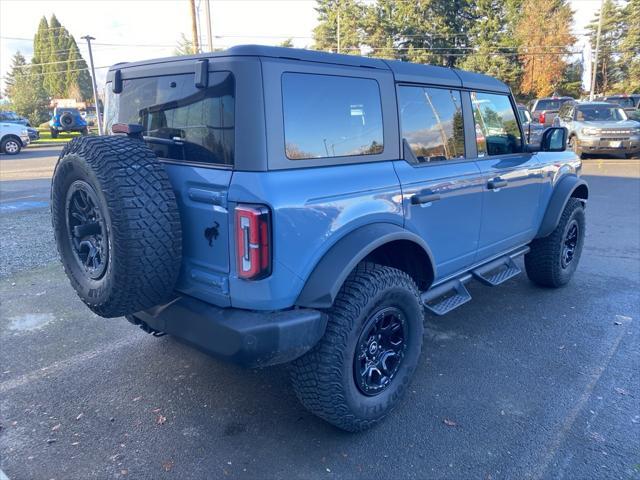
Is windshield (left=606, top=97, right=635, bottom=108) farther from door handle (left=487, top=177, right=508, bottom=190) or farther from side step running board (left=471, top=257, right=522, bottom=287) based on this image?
door handle (left=487, top=177, right=508, bottom=190)

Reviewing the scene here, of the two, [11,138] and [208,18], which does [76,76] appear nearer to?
[11,138]

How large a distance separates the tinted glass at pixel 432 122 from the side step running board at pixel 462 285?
0.96 meters

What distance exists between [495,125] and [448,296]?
1487 millimetres

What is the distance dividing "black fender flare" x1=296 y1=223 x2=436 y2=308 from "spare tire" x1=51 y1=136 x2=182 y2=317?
0.68 metres

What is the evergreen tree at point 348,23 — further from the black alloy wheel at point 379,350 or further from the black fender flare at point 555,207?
the black alloy wheel at point 379,350

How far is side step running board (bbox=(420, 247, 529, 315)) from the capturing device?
353 cm

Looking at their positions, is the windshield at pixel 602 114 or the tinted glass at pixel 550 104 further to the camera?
the tinted glass at pixel 550 104

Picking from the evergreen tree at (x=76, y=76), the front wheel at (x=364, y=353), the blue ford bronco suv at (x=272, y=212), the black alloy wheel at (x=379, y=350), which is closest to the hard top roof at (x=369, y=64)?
the blue ford bronco suv at (x=272, y=212)

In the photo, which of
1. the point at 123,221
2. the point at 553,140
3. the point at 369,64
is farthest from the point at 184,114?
the point at 553,140

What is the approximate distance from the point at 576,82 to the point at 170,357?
49103 millimetres

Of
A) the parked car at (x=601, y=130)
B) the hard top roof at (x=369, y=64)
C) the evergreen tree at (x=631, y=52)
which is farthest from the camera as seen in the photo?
the evergreen tree at (x=631, y=52)

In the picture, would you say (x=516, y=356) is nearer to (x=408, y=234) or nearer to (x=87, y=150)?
(x=408, y=234)

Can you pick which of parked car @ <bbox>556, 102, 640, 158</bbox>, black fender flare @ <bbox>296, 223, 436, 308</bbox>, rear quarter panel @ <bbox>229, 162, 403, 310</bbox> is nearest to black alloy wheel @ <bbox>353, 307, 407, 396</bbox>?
black fender flare @ <bbox>296, 223, 436, 308</bbox>

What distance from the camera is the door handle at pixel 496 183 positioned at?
12.5 feet
